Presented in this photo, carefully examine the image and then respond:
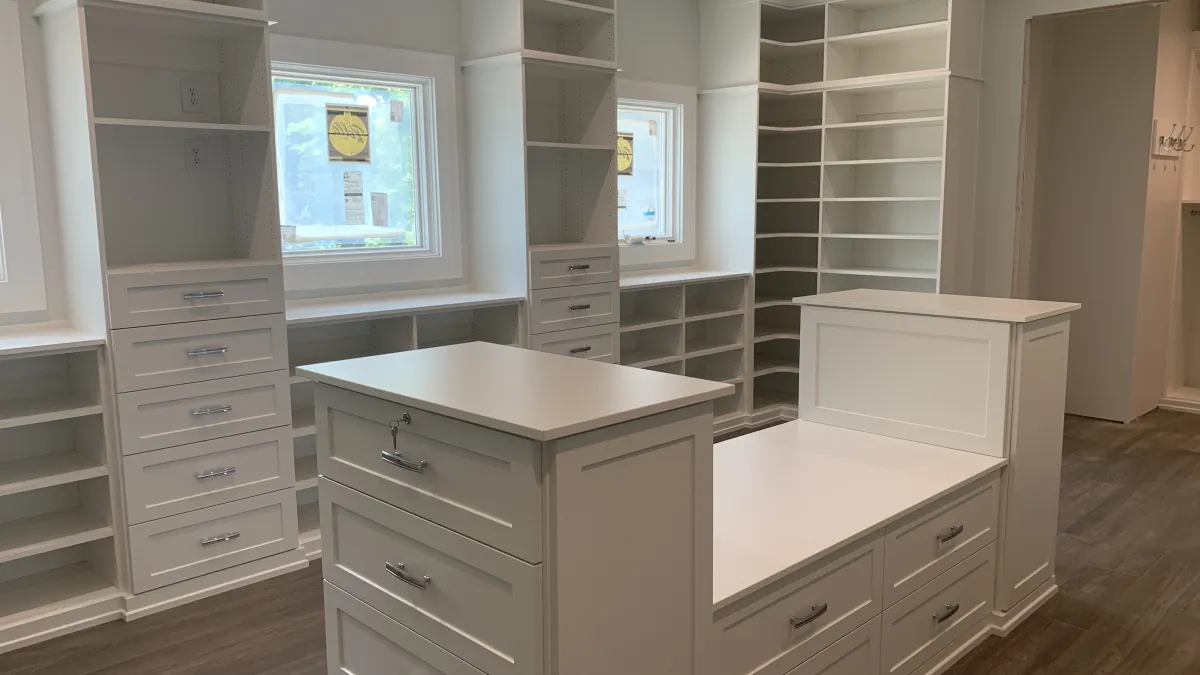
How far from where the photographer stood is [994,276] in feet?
16.6

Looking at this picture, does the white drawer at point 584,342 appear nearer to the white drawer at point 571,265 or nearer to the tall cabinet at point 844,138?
the white drawer at point 571,265

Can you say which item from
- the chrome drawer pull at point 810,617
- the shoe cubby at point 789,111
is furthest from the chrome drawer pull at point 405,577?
the shoe cubby at point 789,111

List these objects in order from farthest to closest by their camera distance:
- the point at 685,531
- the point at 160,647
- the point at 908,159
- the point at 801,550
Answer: the point at 908,159, the point at 160,647, the point at 801,550, the point at 685,531

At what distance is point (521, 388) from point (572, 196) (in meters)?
2.98

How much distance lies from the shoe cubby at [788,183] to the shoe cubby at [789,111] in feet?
0.95

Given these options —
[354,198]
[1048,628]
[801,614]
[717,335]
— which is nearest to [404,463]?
[801,614]

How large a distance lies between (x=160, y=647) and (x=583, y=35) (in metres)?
3.21

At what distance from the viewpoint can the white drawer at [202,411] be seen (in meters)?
2.96

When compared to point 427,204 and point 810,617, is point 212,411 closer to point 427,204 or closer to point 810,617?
point 427,204

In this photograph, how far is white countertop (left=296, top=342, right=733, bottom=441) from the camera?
59.1 inches

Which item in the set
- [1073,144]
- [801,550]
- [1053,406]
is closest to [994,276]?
[1073,144]

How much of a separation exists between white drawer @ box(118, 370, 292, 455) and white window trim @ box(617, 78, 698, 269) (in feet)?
7.90

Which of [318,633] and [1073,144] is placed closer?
[318,633]

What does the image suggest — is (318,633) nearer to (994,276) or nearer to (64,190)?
(64,190)
